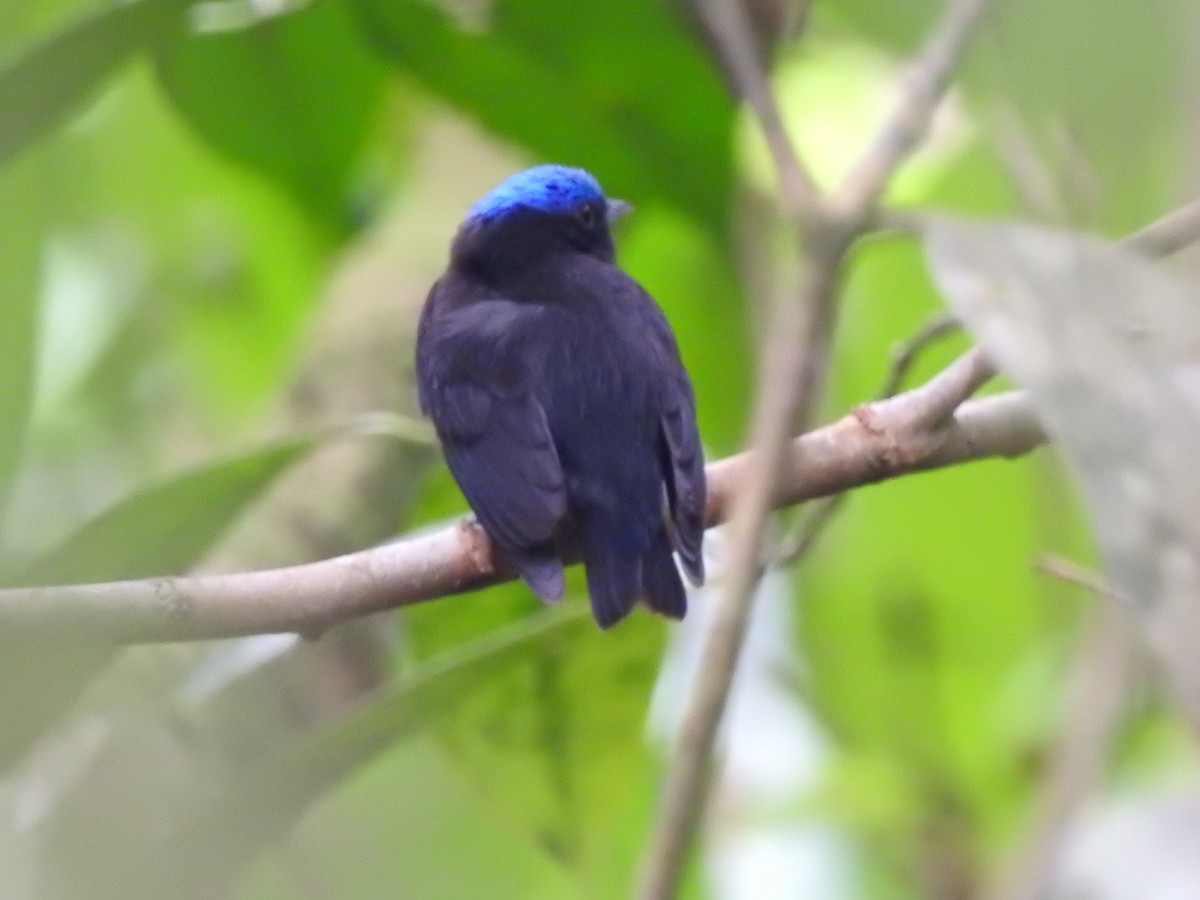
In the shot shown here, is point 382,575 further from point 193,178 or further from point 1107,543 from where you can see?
point 193,178

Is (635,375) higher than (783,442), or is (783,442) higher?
(783,442)

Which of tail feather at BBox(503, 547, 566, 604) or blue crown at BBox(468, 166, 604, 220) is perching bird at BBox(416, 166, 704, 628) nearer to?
tail feather at BBox(503, 547, 566, 604)

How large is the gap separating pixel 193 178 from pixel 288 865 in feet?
5.57

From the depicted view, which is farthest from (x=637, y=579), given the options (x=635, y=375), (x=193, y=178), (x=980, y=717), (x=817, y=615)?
(x=193, y=178)

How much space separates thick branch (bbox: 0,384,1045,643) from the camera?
5.70 feet

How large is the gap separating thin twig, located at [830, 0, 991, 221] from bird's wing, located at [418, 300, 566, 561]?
42.9 inches

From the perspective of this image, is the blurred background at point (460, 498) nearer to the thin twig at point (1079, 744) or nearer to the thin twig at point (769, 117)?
the thin twig at point (1079, 744)

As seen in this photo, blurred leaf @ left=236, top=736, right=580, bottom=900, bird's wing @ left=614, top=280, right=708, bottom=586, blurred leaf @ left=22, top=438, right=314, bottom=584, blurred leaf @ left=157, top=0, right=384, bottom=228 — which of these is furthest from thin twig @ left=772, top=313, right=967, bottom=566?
blurred leaf @ left=157, top=0, right=384, bottom=228


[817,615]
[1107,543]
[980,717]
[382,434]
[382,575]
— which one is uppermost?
[1107,543]

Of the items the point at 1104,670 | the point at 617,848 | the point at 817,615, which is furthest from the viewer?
the point at 817,615

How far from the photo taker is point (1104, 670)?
204 centimetres

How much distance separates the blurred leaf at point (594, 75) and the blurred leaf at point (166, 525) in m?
0.70

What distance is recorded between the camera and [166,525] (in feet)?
7.28

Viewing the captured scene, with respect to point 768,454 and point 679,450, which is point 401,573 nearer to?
point 679,450
